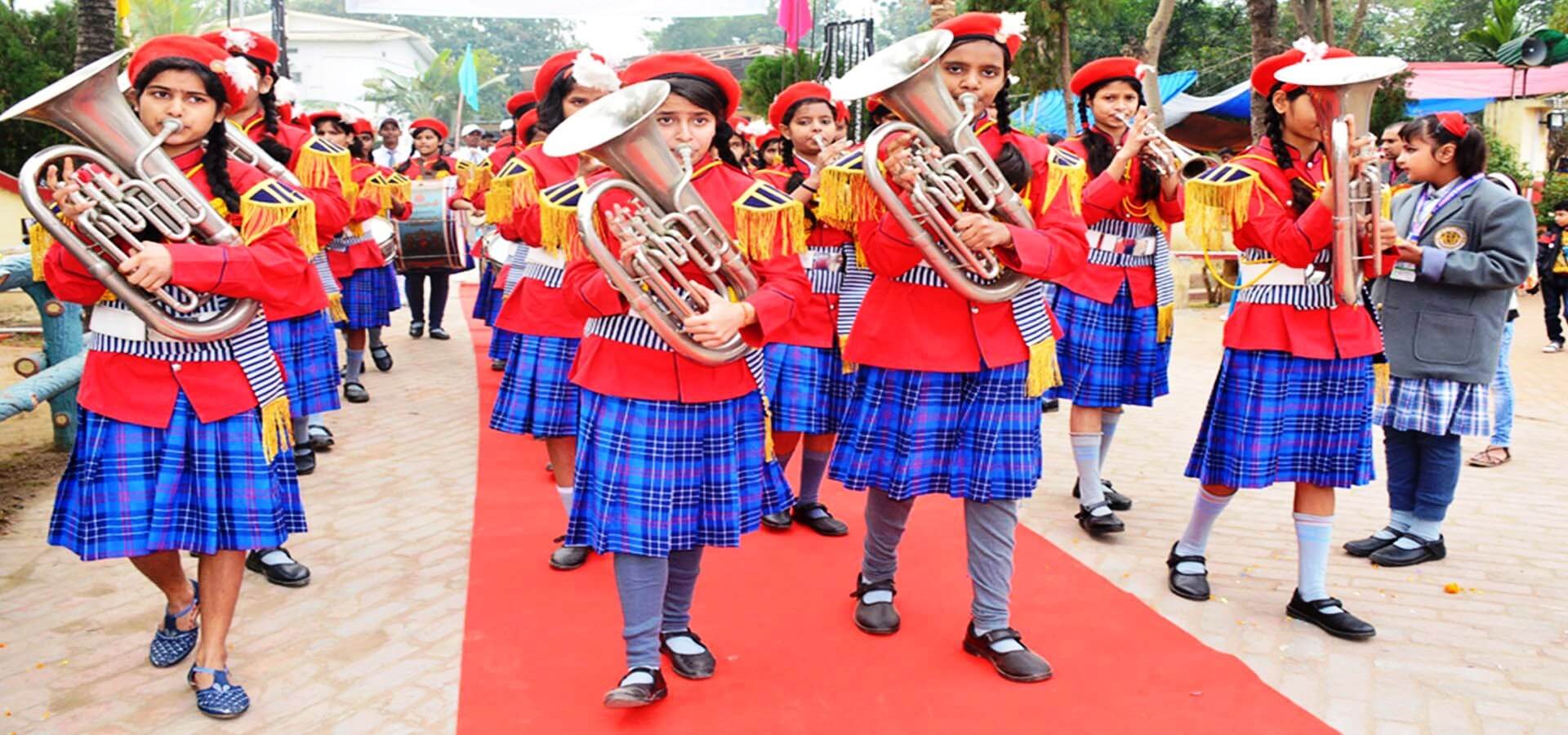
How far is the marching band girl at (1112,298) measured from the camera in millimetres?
5297

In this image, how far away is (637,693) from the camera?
3.38 metres

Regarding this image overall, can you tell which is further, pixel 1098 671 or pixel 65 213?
pixel 1098 671

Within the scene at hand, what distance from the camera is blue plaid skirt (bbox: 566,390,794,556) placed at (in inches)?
132

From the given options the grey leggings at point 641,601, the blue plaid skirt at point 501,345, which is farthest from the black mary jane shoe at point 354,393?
the grey leggings at point 641,601

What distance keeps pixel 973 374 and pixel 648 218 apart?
1.26m

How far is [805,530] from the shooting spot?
5398 millimetres

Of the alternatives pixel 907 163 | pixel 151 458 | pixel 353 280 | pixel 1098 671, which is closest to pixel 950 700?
pixel 1098 671

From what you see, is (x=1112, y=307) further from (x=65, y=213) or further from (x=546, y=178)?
(x=65, y=213)

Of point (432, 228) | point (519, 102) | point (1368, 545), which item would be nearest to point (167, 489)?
point (519, 102)

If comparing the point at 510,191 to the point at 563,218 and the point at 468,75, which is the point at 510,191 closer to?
the point at 563,218

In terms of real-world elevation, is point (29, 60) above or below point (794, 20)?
below

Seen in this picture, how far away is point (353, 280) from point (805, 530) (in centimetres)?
448

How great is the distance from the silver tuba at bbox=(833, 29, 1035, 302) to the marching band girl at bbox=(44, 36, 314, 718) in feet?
5.56

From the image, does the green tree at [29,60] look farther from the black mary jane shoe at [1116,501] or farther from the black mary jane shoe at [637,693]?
the black mary jane shoe at [637,693]
